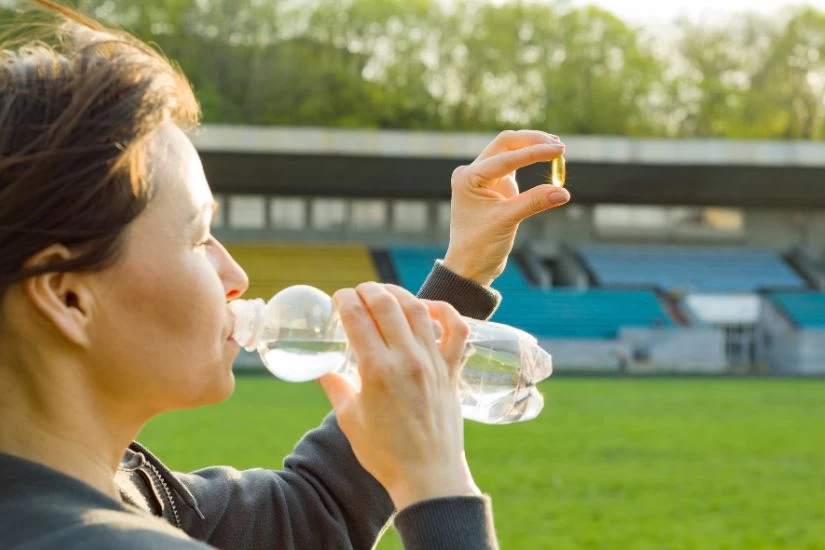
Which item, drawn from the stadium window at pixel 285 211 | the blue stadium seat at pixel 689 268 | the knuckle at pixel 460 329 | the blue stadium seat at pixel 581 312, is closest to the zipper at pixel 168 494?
the knuckle at pixel 460 329

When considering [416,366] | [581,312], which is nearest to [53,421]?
[416,366]

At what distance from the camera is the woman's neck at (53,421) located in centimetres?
119

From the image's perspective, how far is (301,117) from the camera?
45781 millimetres

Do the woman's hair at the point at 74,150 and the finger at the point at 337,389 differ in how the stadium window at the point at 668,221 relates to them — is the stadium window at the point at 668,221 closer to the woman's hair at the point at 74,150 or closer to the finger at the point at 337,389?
the finger at the point at 337,389

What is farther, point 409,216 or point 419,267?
point 409,216

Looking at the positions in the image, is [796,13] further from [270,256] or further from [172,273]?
[172,273]

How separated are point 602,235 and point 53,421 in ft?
115

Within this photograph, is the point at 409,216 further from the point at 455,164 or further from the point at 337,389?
the point at 337,389

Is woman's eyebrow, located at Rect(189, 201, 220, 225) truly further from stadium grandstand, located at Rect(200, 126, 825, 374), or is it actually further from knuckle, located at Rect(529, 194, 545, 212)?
stadium grandstand, located at Rect(200, 126, 825, 374)

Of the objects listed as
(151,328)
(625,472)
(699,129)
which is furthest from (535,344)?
(699,129)

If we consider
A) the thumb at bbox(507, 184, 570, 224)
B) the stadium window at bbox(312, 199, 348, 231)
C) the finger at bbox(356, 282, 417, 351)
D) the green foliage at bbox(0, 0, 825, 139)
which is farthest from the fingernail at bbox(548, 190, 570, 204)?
the green foliage at bbox(0, 0, 825, 139)

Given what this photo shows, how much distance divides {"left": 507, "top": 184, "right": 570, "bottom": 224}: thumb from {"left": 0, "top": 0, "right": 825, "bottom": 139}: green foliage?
41.2 meters

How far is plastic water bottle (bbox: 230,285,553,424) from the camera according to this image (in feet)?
5.08

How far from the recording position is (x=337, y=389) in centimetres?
131
